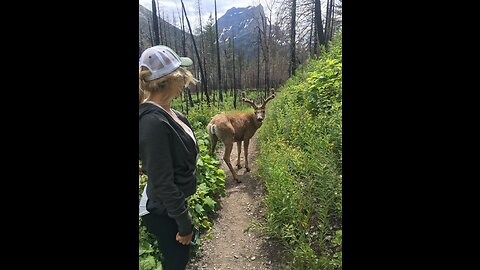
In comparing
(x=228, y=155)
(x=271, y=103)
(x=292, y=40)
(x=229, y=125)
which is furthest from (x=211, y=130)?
(x=292, y=40)

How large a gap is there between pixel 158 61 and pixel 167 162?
0.32 metres

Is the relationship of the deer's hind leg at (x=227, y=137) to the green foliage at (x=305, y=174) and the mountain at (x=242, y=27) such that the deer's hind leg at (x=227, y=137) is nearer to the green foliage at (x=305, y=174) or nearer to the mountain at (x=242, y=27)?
the green foliage at (x=305, y=174)

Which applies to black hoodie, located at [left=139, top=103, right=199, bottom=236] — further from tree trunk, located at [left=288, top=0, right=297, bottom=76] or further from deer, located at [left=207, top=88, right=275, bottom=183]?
tree trunk, located at [left=288, top=0, right=297, bottom=76]

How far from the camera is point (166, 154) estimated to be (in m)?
0.87

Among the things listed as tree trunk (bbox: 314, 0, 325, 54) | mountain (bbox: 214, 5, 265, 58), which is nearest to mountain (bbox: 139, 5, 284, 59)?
mountain (bbox: 214, 5, 265, 58)

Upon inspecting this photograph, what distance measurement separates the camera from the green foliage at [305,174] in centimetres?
119

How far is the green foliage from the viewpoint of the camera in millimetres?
1194

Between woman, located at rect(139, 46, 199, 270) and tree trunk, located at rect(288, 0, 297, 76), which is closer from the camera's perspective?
woman, located at rect(139, 46, 199, 270)
